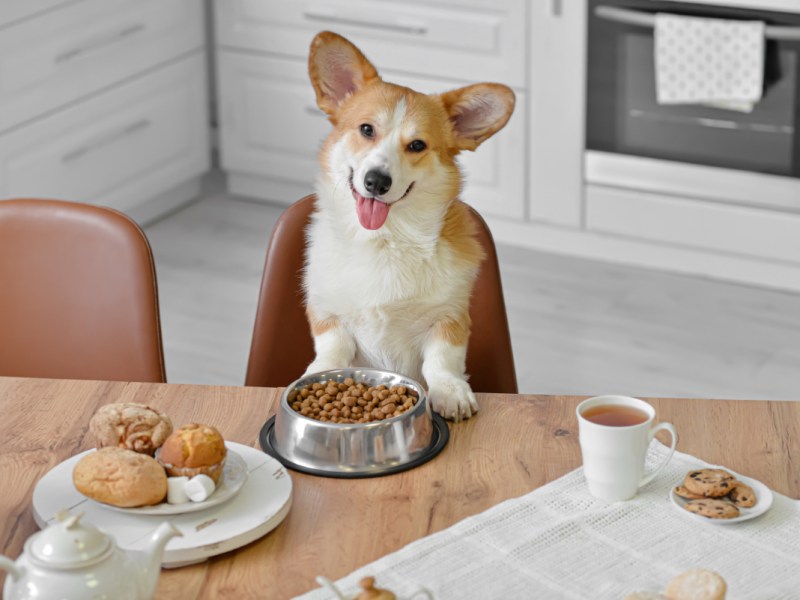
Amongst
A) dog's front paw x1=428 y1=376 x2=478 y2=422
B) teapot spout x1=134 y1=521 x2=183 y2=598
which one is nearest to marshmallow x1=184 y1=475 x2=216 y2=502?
teapot spout x1=134 y1=521 x2=183 y2=598

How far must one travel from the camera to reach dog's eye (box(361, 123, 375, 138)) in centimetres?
162

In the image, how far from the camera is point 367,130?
1629 mm

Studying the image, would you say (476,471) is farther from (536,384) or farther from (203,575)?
(536,384)

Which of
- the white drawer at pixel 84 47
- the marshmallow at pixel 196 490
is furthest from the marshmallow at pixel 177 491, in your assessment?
the white drawer at pixel 84 47

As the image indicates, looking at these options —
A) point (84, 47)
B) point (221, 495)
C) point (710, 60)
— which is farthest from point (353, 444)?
point (84, 47)

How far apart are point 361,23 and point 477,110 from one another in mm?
2091

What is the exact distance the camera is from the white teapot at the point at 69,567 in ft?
3.33

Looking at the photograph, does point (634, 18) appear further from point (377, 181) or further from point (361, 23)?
point (377, 181)

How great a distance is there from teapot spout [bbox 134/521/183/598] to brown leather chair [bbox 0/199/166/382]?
781 millimetres

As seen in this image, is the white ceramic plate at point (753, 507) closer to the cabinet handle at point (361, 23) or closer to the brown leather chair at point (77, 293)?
the brown leather chair at point (77, 293)

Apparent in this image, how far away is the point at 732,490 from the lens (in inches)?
51.1

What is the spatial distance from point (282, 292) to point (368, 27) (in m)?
1.90

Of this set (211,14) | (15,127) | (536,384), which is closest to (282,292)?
(536,384)

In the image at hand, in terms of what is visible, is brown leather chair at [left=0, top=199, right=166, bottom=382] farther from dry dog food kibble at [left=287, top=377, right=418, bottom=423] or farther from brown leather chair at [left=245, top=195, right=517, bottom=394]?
dry dog food kibble at [left=287, top=377, right=418, bottom=423]
